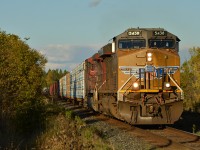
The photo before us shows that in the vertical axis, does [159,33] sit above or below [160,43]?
above

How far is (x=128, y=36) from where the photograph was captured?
1525 cm

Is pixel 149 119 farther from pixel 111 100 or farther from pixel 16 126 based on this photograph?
pixel 16 126

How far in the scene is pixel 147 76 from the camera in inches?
578

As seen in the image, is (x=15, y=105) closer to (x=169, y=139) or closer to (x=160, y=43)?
(x=160, y=43)

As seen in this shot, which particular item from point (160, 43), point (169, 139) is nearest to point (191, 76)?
point (160, 43)

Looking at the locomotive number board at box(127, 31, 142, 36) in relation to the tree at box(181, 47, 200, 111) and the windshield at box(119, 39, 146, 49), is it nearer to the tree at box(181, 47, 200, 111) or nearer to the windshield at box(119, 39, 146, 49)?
the windshield at box(119, 39, 146, 49)

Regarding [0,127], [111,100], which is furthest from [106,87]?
[0,127]

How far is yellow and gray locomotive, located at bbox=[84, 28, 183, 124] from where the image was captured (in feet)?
46.8

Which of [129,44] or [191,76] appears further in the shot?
[191,76]

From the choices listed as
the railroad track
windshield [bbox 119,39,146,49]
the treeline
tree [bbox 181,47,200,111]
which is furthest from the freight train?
tree [bbox 181,47,200,111]

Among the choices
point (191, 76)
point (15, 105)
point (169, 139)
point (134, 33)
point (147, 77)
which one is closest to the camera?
point (169, 139)

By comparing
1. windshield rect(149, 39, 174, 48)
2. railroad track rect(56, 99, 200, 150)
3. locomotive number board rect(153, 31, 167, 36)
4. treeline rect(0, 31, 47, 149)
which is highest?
locomotive number board rect(153, 31, 167, 36)

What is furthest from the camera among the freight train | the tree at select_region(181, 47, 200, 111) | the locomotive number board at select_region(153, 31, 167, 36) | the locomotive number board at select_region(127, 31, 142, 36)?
the tree at select_region(181, 47, 200, 111)

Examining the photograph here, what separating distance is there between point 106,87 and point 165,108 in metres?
4.19
